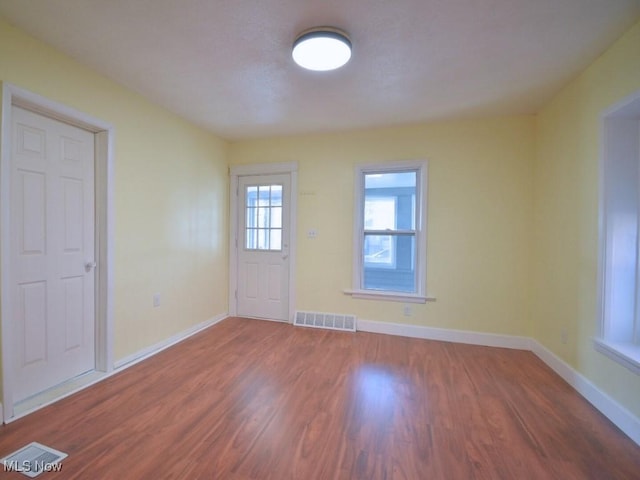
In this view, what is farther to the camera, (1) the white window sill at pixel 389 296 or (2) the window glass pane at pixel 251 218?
(2) the window glass pane at pixel 251 218

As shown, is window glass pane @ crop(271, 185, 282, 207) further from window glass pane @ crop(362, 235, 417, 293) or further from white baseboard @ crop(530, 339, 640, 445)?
white baseboard @ crop(530, 339, 640, 445)

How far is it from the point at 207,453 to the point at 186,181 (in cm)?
270

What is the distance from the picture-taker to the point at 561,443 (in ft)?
5.43

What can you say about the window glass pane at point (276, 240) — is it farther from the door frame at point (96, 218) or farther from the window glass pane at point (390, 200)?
the door frame at point (96, 218)

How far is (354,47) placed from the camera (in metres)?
1.94

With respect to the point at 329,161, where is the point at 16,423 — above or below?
below

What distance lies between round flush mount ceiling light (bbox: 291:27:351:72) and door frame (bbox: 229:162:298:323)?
1826 millimetres

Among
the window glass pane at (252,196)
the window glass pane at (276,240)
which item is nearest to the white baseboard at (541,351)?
the window glass pane at (276,240)

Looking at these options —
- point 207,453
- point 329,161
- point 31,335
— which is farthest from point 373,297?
point 31,335

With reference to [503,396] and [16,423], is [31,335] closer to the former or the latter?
[16,423]

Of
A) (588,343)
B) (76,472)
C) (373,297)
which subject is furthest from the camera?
(373,297)

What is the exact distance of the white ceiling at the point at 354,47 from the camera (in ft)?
5.29

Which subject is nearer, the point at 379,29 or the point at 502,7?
the point at 502,7

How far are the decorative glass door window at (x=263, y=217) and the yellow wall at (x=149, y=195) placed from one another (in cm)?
44
